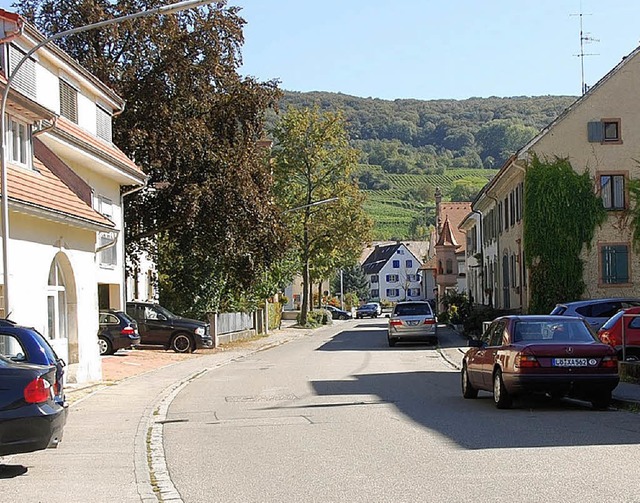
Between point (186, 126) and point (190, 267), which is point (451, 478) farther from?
point (190, 267)

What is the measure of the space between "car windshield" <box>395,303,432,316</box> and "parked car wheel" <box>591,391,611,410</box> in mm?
25188

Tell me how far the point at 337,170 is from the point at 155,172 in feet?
114

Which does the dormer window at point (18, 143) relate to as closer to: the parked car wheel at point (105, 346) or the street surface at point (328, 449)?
the street surface at point (328, 449)

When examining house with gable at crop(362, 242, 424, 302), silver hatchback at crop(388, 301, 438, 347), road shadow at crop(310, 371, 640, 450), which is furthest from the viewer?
house with gable at crop(362, 242, 424, 302)

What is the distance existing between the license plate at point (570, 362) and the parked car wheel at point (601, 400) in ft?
1.97

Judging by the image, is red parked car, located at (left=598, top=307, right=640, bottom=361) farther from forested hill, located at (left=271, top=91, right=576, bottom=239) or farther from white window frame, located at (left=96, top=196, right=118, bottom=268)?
forested hill, located at (left=271, top=91, right=576, bottom=239)

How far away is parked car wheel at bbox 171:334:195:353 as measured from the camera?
37.2 meters

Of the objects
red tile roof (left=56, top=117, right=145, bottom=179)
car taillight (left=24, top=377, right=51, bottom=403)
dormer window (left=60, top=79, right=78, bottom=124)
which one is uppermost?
dormer window (left=60, top=79, right=78, bottom=124)

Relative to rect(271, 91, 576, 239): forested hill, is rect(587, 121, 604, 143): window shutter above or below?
below

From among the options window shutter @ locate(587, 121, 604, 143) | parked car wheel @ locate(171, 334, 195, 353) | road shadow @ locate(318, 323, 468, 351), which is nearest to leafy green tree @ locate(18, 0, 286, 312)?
parked car wheel @ locate(171, 334, 195, 353)

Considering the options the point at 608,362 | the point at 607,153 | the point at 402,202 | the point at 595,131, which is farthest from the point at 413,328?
the point at 402,202

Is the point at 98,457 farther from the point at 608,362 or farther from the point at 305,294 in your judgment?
the point at 305,294

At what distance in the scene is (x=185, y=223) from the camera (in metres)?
36.7

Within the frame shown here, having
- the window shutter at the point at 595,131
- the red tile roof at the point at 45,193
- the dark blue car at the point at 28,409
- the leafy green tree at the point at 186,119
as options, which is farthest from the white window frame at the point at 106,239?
the dark blue car at the point at 28,409
